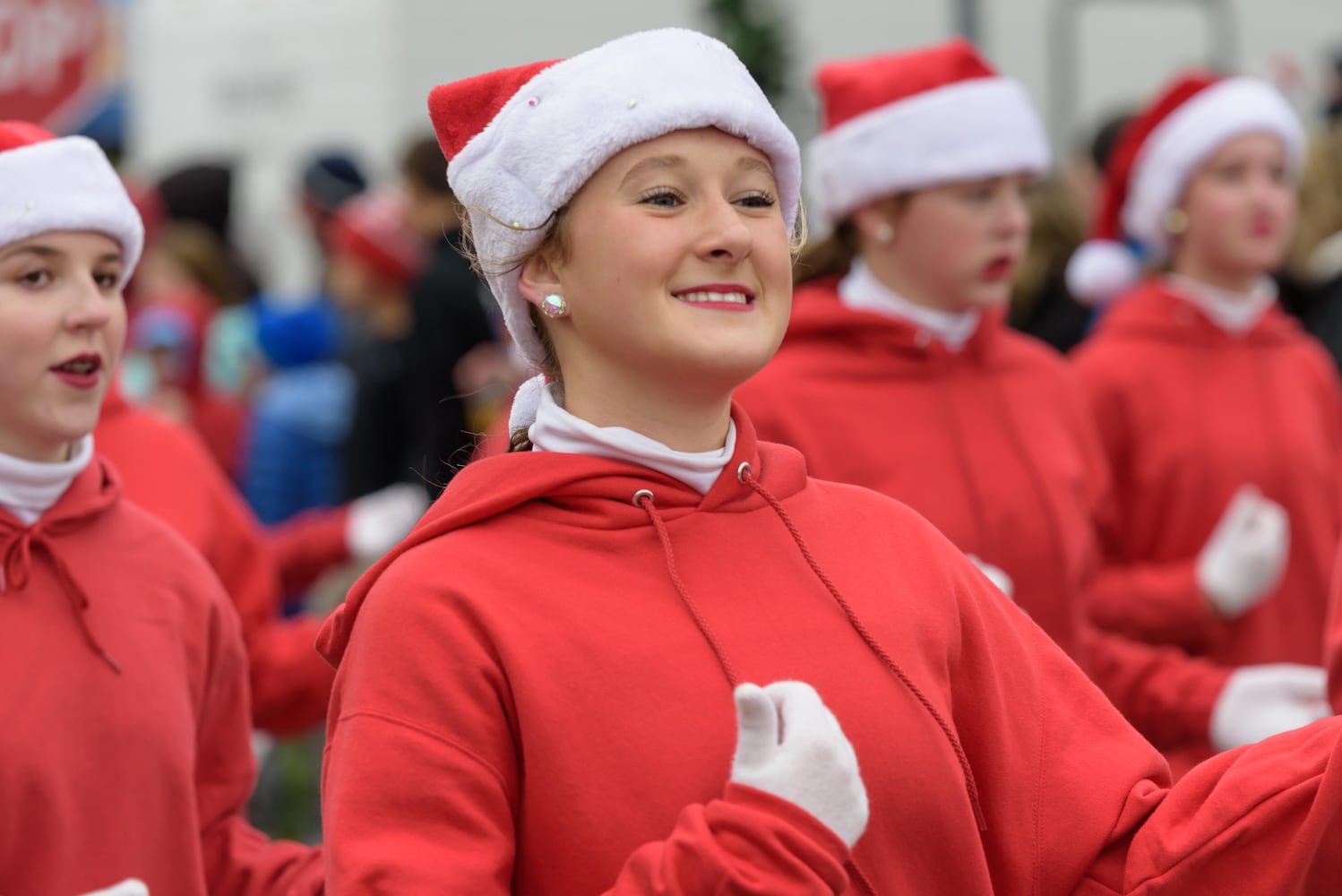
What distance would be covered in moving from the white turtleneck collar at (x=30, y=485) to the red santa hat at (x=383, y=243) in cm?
472

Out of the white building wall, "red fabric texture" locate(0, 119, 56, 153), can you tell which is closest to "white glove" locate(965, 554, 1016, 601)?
"red fabric texture" locate(0, 119, 56, 153)

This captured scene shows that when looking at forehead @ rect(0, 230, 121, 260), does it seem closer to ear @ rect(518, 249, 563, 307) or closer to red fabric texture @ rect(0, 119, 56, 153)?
red fabric texture @ rect(0, 119, 56, 153)

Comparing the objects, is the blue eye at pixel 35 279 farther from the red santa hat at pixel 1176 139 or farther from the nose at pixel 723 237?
the red santa hat at pixel 1176 139

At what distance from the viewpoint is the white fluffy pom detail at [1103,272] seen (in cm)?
764

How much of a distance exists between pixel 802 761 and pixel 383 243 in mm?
6271

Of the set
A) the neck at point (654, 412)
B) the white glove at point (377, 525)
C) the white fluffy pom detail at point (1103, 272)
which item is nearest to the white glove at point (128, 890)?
the neck at point (654, 412)

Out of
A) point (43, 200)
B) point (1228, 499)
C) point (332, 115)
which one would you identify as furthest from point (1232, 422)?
point (332, 115)

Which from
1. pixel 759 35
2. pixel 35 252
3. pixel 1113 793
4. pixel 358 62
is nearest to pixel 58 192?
pixel 35 252

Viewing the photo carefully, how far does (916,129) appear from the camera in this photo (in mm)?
4582

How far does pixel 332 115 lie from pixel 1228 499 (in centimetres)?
801

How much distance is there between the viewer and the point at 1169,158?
18.6ft

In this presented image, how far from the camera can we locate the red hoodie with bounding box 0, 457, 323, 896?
3033 mm

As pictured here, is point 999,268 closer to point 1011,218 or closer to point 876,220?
point 1011,218

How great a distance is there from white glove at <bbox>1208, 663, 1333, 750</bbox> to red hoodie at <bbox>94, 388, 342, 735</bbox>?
1917 mm
